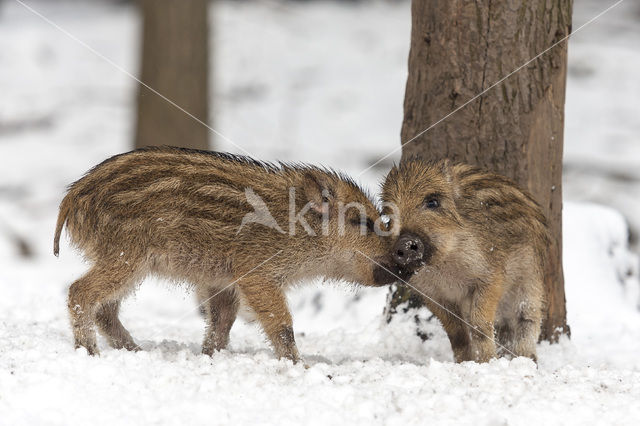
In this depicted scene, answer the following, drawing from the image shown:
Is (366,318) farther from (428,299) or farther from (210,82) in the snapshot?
(210,82)

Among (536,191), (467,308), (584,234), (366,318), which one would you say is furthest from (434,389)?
(584,234)

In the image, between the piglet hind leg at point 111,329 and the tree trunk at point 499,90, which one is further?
the tree trunk at point 499,90

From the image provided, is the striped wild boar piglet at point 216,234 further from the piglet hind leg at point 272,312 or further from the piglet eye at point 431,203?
the piglet eye at point 431,203

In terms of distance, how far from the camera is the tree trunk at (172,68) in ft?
30.6

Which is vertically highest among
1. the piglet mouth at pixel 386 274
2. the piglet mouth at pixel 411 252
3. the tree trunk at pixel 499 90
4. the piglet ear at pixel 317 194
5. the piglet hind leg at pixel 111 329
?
the tree trunk at pixel 499 90

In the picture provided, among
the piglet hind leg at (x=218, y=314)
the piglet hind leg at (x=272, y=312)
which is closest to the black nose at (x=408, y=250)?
the piglet hind leg at (x=272, y=312)

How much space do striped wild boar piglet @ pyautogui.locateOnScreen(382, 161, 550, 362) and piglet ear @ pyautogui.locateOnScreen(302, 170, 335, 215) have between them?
37 centimetres

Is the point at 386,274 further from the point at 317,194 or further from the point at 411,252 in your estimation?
the point at 317,194

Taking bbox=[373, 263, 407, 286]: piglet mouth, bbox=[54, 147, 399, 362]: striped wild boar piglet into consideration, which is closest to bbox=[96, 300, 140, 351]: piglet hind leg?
bbox=[54, 147, 399, 362]: striped wild boar piglet

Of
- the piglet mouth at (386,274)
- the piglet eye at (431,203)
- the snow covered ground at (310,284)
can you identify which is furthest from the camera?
the piglet eye at (431,203)

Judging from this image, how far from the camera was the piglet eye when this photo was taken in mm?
5148

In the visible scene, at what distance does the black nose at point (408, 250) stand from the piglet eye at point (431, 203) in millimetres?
356

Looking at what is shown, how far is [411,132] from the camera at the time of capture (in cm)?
569

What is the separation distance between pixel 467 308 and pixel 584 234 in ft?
7.39
